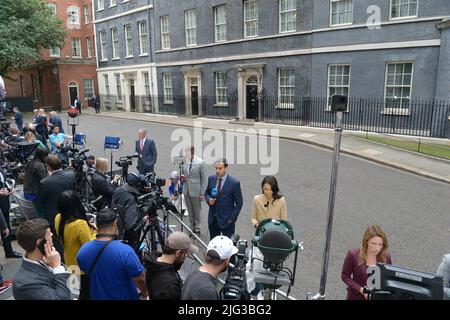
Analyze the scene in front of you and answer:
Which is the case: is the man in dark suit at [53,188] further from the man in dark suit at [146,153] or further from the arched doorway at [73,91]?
the arched doorway at [73,91]

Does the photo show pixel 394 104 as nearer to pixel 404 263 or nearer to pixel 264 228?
pixel 404 263

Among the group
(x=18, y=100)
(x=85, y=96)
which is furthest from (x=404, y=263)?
(x=18, y=100)

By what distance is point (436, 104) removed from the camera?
17172 millimetres

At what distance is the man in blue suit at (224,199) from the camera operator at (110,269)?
9.26 feet

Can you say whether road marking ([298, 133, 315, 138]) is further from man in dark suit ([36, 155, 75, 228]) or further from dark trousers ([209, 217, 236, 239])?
man in dark suit ([36, 155, 75, 228])

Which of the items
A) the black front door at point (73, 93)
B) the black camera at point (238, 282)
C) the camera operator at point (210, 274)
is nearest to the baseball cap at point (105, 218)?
the camera operator at point (210, 274)

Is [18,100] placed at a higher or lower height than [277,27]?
lower

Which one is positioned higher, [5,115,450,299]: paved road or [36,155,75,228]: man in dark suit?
[36,155,75,228]: man in dark suit

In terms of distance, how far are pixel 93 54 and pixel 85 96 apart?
24.9ft

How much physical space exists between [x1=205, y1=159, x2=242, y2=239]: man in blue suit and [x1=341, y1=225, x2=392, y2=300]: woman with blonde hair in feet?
8.24

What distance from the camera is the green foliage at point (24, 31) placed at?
3125 cm

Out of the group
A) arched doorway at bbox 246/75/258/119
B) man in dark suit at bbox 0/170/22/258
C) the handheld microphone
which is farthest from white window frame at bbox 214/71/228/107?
man in dark suit at bbox 0/170/22/258

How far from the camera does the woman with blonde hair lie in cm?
391

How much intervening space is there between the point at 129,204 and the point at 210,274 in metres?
2.60
